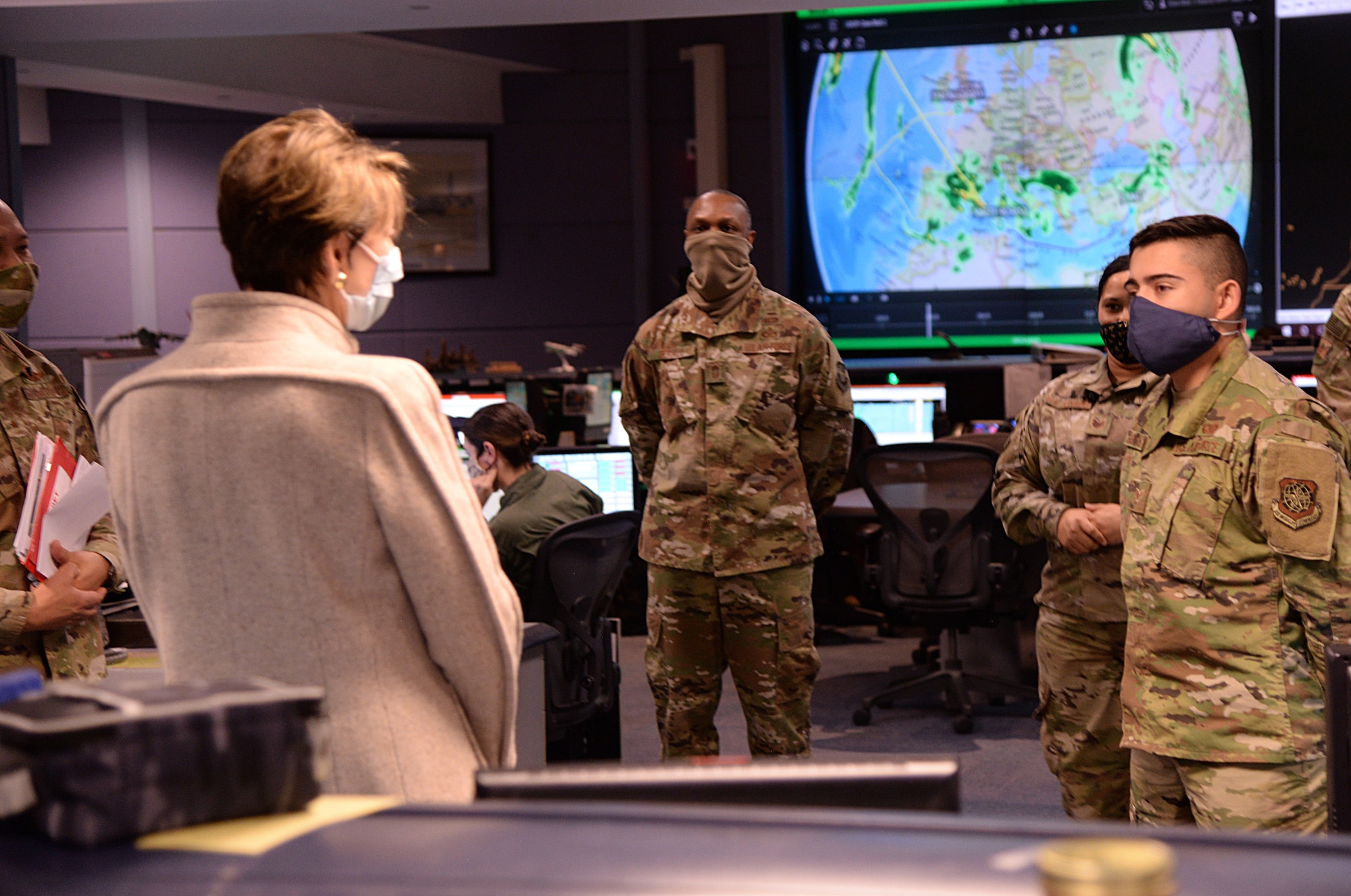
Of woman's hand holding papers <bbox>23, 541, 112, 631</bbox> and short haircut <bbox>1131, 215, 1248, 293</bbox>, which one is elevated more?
short haircut <bbox>1131, 215, 1248, 293</bbox>

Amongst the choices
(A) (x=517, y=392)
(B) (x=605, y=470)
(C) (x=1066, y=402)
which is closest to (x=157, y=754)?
(C) (x=1066, y=402)

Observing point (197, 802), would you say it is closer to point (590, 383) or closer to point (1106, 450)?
point (1106, 450)

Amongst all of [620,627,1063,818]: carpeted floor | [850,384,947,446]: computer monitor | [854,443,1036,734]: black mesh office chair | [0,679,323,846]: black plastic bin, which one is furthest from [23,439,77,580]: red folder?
[850,384,947,446]: computer monitor

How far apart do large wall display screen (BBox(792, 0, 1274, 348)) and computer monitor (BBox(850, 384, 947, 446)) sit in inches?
95.5

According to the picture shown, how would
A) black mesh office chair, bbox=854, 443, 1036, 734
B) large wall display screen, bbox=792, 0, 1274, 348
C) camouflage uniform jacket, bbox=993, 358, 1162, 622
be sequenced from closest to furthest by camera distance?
camouflage uniform jacket, bbox=993, 358, 1162, 622, black mesh office chair, bbox=854, 443, 1036, 734, large wall display screen, bbox=792, 0, 1274, 348

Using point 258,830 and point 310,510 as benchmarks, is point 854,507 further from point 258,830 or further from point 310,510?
point 258,830

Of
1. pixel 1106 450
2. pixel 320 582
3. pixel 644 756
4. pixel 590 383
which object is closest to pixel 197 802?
pixel 320 582

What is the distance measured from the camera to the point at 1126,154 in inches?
291

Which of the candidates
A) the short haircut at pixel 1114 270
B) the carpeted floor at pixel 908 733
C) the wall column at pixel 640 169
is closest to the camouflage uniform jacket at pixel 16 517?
the short haircut at pixel 1114 270

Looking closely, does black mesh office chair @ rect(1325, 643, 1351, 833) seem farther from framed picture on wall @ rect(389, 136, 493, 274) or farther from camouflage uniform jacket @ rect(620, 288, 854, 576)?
framed picture on wall @ rect(389, 136, 493, 274)

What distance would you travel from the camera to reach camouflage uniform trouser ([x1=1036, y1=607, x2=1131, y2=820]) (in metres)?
2.42

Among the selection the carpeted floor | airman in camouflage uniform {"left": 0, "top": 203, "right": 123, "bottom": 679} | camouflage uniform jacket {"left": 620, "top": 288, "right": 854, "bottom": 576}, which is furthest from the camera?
the carpeted floor

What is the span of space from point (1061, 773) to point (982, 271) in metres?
5.61

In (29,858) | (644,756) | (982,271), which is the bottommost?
(644,756)
